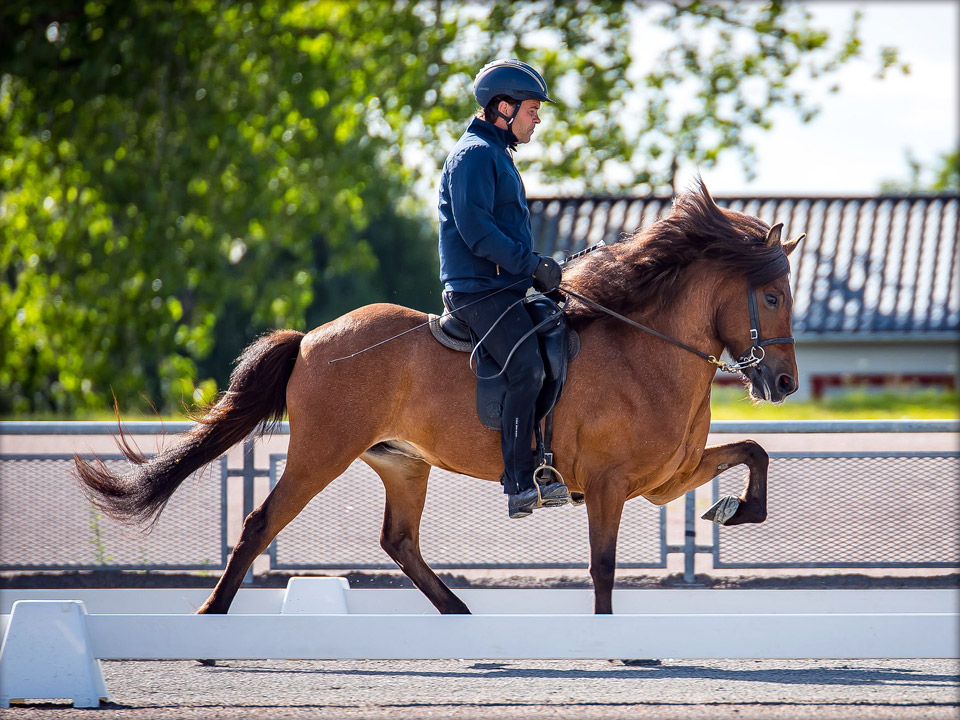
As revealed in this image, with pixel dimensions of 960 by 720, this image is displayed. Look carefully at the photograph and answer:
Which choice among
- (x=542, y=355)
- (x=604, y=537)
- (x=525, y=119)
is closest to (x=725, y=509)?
(x=604, y=537)

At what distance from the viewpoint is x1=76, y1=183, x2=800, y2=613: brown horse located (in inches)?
198

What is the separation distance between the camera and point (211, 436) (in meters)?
5.56

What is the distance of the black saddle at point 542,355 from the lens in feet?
16.5

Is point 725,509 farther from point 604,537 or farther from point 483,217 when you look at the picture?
point 483,217

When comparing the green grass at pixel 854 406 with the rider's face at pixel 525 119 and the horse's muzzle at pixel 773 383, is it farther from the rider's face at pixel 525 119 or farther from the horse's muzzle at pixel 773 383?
the rider's face at pixel 525 119

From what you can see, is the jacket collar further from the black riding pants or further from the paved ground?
the paved ground

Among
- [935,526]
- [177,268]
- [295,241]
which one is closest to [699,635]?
[935,526]

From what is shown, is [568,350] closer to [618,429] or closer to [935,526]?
[618,429]

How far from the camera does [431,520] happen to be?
730 cm

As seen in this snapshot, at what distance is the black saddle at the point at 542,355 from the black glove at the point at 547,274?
10cm

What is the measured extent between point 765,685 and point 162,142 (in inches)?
601

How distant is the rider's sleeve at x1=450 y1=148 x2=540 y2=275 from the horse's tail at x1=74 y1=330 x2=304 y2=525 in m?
1.28

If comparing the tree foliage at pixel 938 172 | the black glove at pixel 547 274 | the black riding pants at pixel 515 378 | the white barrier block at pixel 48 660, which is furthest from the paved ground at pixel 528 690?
the tree foliage at pixel 938 172

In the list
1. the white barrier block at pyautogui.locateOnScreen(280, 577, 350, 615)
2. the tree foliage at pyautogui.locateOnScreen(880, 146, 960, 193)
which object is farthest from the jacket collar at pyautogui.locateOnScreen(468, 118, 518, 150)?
the tree foliage at pyautogui.locateOnScreen(880, 146, 960, 193)
